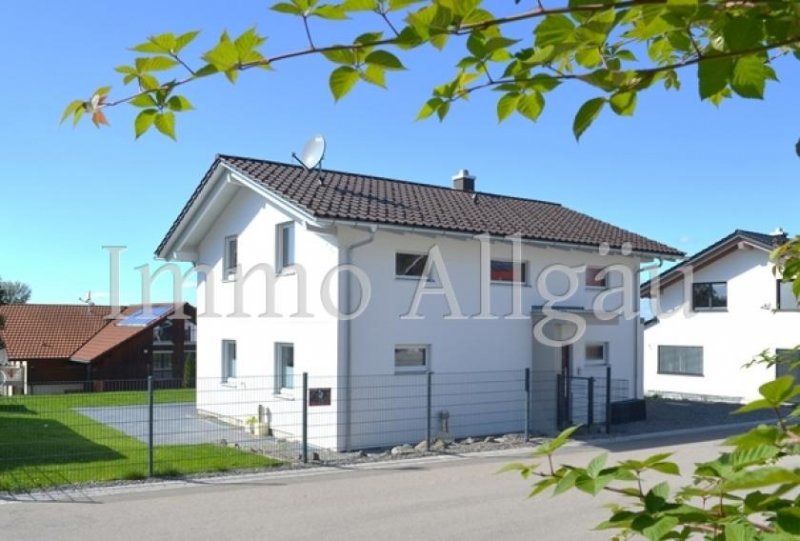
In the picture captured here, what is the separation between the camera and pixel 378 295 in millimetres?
15328

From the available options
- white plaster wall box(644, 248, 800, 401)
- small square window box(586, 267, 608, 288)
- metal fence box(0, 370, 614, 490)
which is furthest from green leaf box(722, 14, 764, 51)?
white plaster wall box(644, 248, 800, 401)

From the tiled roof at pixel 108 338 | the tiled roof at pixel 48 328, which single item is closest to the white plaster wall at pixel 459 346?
the tiled roof at pixel 108 338

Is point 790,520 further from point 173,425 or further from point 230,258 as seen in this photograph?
point 230,258

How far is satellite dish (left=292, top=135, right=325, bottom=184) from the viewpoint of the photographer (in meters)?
17.9

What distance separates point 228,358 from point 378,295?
243 inches

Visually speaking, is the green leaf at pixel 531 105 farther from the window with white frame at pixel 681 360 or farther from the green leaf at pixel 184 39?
the window with white frame at pixel 681 360

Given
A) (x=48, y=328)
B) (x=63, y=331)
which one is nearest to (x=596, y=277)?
(x=63, y=331)

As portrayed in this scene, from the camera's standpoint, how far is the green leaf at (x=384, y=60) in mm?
1443

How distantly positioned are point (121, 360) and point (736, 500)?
41631mm

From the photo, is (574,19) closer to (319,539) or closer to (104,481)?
(319,539)

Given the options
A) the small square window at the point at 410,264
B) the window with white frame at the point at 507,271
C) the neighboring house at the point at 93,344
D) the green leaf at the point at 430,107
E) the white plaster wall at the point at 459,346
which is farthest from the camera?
the neighboring house at the point at 93,344

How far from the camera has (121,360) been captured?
40.0 m

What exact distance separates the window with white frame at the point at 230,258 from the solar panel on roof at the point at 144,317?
76.7ft

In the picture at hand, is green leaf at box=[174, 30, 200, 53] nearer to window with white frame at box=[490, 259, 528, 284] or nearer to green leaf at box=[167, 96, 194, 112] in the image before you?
green leaf at box=[167, 96, 194, 112]
